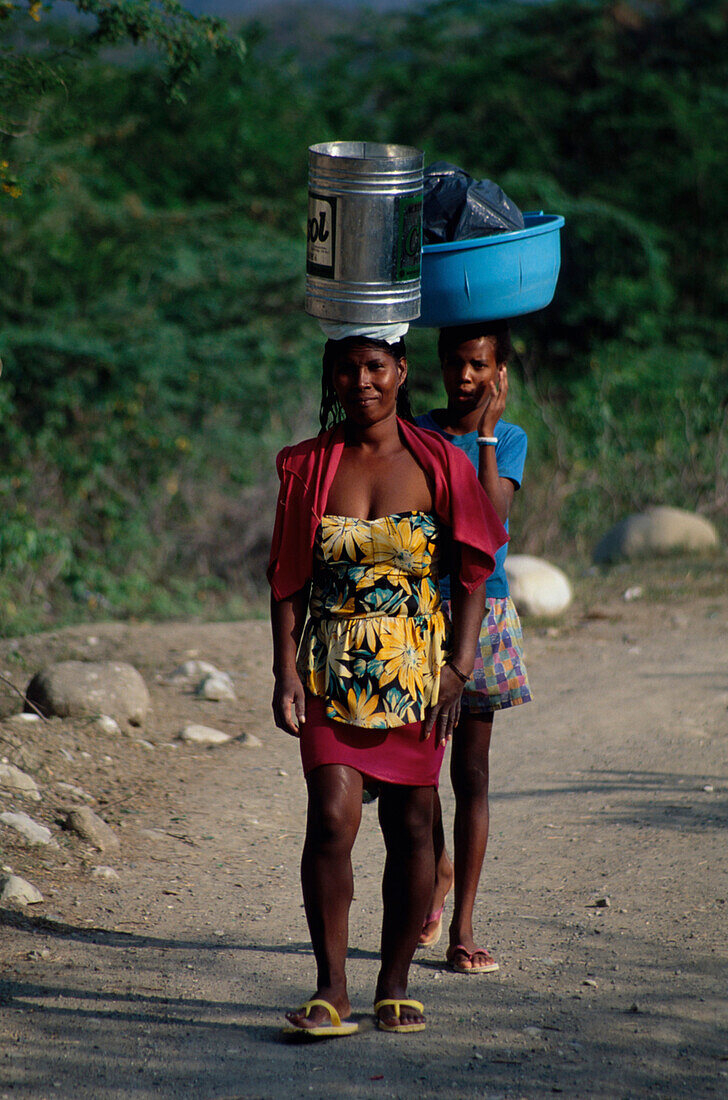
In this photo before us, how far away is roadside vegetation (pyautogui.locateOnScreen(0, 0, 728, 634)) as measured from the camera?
31.2 feet

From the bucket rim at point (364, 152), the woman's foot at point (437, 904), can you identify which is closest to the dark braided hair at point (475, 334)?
the bucket rim at point (364, 152)

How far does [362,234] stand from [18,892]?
85.8 inches

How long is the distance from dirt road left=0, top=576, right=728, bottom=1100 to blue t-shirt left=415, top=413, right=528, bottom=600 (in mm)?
1011

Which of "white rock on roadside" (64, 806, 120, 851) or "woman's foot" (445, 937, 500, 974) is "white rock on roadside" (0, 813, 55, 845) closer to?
"white rock on roadside" (64, 806, 120, 851)

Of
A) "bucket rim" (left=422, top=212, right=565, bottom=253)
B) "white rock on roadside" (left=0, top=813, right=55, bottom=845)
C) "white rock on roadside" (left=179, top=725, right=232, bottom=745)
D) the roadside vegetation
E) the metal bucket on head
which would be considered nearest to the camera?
the metal bucket on head

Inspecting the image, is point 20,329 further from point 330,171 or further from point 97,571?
point 330,171

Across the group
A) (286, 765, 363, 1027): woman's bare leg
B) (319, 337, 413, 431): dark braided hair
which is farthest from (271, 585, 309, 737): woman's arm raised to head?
(319, 337, 413, 431): dark braided hair

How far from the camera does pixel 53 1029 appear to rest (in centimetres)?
270

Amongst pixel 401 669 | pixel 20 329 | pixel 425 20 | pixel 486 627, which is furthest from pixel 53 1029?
pixel 425 20

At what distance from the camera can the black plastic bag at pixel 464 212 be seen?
2947 millimetres

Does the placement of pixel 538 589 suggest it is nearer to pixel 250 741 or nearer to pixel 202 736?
pixel 250 741

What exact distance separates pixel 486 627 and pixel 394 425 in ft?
2.12

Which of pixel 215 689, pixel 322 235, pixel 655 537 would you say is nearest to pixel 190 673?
pixel 215 689

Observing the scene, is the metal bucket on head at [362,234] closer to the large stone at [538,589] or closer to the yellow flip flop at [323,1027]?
the yellow flip flop at [323,1027]
